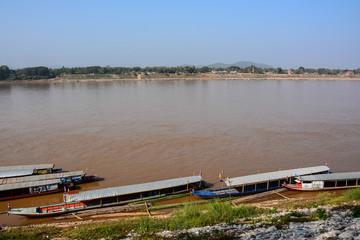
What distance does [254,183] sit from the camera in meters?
12.7

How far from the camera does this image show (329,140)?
68.3ft

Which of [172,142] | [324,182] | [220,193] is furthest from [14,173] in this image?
[324,182]

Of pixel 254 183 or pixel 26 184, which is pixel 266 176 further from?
pixel 26 184

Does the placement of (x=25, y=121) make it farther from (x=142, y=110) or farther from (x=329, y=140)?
(x=329, y=140)

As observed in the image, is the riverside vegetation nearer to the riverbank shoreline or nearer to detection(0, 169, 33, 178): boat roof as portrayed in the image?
detection(0, 169, 33, 178): boat roof

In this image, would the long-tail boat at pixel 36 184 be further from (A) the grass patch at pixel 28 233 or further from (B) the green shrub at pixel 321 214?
(B) the green shrub at pixel 321 214

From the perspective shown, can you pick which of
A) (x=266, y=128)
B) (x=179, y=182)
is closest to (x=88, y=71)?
(x=266, y=128)

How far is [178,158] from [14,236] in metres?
10.6

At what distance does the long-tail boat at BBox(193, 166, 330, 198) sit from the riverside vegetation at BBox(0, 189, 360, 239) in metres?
3.59

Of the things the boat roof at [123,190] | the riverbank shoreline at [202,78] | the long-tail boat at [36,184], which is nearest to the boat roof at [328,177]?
the boat roof at [123,190]

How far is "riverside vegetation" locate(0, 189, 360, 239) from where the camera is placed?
6734mm

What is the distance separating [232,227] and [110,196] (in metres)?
5.99

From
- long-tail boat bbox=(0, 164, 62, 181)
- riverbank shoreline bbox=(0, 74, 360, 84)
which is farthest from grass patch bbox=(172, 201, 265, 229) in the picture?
riverbank shoreline bbox=(0, 74, 360, 84)

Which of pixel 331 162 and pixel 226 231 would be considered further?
pixel 331 162
